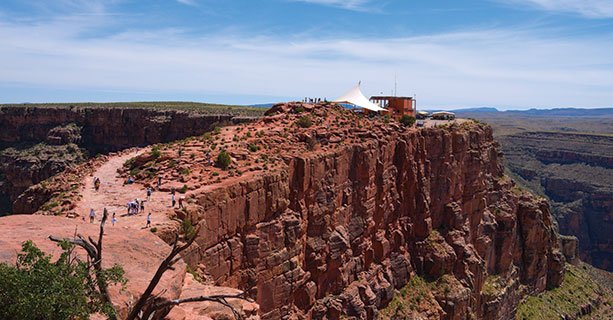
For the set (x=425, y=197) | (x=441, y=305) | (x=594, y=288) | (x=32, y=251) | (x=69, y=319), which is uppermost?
(x=32, y=251)

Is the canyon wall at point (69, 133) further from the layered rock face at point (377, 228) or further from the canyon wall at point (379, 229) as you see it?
the layered rock face at point (377, 228)

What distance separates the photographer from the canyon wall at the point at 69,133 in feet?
231

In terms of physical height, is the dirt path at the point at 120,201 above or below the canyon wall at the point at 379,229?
above

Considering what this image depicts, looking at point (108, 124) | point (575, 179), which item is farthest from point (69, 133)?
point (575, 179)

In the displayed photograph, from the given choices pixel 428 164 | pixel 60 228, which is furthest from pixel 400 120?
pixel 60 228

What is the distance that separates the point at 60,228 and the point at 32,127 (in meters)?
71.4

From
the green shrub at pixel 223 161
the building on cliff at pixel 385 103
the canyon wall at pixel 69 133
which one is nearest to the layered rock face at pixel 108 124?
the canyon wall at pixel 69 133

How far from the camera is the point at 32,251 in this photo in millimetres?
11156

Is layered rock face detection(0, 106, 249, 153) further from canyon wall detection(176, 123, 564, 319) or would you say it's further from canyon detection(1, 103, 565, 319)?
canyon wall detection(176, 123, 564, 319)

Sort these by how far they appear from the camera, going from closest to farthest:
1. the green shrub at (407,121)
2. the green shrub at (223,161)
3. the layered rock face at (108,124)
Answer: the green shrub at (223,161), the green shrub at (407,121), the layered rock face at (108,124)

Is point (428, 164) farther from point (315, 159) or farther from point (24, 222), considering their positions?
point (24, 222)

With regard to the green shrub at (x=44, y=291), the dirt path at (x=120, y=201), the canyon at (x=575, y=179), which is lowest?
the canyon at (x=575, y=179)

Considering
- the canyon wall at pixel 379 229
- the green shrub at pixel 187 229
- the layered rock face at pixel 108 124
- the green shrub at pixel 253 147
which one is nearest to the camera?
the green shrub at pixel 187 229

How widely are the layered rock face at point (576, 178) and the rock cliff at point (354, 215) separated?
265 ft
